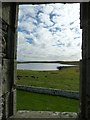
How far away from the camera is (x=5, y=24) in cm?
319

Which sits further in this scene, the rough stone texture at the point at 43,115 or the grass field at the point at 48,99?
the grass field at the point at 48,99

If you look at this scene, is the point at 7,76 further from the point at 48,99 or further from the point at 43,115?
the point at 48,99

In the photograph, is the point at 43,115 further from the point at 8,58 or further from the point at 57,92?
the point at 57,92

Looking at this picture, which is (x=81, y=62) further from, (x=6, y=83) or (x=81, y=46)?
(x=6, y=83)

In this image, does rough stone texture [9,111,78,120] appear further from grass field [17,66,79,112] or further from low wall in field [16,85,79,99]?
low wall in field [16,85,79,99]

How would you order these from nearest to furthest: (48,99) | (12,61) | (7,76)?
(7,76) < (12,61) < (48,99)

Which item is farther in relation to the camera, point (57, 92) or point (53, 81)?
point (53, 81)

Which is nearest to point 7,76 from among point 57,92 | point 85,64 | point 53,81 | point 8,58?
point 8,58

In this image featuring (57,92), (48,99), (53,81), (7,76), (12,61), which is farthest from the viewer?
(53,81)

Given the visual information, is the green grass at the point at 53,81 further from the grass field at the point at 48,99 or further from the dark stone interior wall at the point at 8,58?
the dark stone interior wall at the point at 8,58

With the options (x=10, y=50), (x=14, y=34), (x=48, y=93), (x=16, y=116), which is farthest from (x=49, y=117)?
(x=48, y=93)

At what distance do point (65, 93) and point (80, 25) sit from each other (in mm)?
3903

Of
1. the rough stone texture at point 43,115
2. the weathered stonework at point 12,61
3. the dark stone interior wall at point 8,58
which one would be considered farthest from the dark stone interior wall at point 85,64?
the dark stone interior wall at point 8,58

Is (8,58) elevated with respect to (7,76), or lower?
elevated
